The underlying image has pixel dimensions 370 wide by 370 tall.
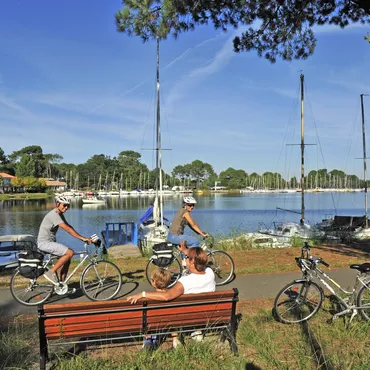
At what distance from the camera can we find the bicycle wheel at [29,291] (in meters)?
6.00

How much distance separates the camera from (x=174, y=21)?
8562 mm

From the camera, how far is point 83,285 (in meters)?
6.21

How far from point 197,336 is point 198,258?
840mm

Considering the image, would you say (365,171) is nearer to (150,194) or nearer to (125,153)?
(150,194)

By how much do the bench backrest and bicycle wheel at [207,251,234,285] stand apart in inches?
123

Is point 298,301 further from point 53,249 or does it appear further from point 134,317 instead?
point 53,249

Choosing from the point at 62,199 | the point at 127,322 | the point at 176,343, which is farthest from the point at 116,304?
the point at 62,199

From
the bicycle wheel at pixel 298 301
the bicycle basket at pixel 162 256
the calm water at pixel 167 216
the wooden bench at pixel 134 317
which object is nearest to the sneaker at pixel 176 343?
the wooden bench at pixel 134 317

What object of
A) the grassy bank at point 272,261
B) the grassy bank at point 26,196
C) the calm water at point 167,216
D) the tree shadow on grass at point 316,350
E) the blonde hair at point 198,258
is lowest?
the calm water at point 167,216

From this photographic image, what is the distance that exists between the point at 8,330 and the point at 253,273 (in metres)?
4.95

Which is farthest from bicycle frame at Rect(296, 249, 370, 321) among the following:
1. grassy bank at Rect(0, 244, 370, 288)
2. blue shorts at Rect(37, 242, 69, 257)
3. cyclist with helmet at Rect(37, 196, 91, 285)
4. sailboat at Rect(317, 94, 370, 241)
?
sailboat at Rect(317, 94, 370, 241)

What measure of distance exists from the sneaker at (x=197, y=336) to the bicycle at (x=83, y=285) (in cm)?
241

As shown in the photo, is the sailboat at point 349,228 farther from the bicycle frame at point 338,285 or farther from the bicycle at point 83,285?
the bicycle at point 83,285

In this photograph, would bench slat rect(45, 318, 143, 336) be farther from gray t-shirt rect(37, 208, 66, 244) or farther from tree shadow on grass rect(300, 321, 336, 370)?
gray t-shirt rect(37, 208, 66, 244)
